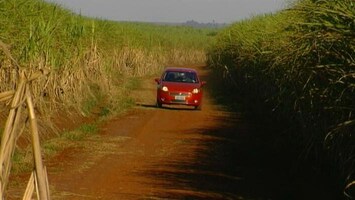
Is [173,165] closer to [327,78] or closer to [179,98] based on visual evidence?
[327,78]

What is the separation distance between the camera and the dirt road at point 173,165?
11391 mm

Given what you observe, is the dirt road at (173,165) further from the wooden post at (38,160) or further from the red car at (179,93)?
the wooden post at (38,160)

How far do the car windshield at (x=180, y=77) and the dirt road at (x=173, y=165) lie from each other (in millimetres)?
5706

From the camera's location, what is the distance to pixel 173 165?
14062 millimetres

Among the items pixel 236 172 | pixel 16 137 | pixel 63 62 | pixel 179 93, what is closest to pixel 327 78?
pixel 236 172

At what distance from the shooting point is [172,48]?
6712 centimetres

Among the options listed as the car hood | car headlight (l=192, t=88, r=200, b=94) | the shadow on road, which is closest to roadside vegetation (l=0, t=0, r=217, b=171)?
the car hood

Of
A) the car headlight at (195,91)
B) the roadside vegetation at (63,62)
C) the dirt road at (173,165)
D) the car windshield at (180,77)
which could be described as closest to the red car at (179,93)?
the car headlight at (195,91)

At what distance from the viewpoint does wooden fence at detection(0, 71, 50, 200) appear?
2.15m

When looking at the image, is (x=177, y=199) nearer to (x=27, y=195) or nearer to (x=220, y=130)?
(x=27, y=195)

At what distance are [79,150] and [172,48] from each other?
5132 cm

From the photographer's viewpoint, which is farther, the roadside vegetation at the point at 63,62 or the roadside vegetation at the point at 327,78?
the roadside vegetation at the point at 63,62

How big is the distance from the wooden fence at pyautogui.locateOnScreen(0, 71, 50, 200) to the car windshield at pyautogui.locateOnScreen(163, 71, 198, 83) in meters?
26.1

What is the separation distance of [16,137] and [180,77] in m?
26.6
